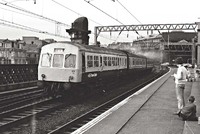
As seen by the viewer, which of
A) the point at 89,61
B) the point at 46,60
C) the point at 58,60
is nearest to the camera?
the point at 58,60

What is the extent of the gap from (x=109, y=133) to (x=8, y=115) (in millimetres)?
5146

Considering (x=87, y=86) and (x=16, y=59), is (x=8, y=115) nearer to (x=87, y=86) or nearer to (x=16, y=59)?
(x=87, y=86)

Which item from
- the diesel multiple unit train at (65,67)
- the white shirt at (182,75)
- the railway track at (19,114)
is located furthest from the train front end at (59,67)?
the white shirt at (182,75)

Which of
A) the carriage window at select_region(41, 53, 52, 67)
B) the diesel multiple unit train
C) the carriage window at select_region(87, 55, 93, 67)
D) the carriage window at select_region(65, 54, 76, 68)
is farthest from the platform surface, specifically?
the carriage window at select_region(41, 53, 52, 67)

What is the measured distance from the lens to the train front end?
43.2 feet

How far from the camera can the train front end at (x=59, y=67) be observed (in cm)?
1317

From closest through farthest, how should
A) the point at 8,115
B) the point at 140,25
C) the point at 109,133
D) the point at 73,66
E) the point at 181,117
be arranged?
the point at 109,133
the point at 181,117
the point at 8,115
the point at 73,66
the point at 140,25

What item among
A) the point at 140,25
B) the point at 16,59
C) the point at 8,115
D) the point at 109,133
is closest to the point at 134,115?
the point at 109,133

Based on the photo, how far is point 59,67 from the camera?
13492mm

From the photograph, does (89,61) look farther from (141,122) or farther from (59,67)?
(141,122)

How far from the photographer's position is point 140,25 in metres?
39.2

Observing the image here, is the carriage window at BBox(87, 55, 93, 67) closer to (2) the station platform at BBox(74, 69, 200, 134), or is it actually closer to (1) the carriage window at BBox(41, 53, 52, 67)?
(1) the carriage window at BBox(41, 53, 52, 67)

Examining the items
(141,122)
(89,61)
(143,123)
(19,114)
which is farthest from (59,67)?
(143,123)

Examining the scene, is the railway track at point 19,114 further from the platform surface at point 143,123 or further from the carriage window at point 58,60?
the platform surface at point 143,123
